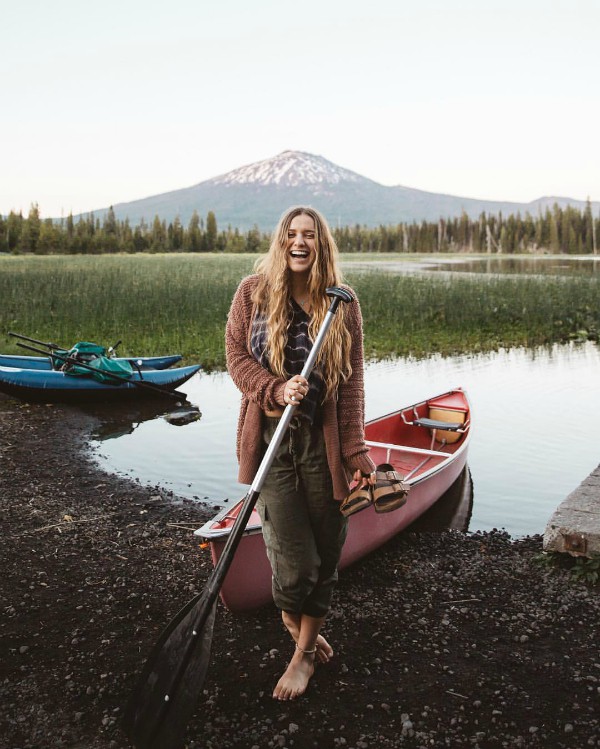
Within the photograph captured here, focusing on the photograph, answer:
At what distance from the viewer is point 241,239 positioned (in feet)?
442

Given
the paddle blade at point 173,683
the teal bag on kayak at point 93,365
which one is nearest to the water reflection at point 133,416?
the teal bag on kayak at point 93,365

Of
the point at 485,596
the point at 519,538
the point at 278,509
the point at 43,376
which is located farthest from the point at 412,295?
the point at 278,509

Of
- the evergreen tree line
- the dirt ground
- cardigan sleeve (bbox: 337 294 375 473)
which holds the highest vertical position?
the evergreen tree line

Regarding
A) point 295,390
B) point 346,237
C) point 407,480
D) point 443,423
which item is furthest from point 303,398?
point 346,237

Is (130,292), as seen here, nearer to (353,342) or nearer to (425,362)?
(425,362)

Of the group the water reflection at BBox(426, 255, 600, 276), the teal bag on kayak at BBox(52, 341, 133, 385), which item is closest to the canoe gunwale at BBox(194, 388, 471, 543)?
the teal bag on kayak at BBox(52, 341, 133, 385)

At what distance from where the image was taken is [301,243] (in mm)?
3568

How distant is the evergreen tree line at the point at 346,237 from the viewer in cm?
10100

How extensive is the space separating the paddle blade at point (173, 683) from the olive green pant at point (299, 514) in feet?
1.35

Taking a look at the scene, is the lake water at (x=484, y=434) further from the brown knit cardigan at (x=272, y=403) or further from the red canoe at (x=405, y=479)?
the brown knit cardigan at (x=272, y=403)

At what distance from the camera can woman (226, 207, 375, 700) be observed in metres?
3.59

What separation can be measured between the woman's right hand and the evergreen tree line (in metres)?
93.3

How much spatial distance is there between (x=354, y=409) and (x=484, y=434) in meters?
7.68

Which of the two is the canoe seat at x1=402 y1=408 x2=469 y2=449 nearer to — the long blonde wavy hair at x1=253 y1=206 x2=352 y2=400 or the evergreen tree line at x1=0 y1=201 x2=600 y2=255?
the long blonde wavy hair at x1=253 y1=206 x2=352 y2=400
